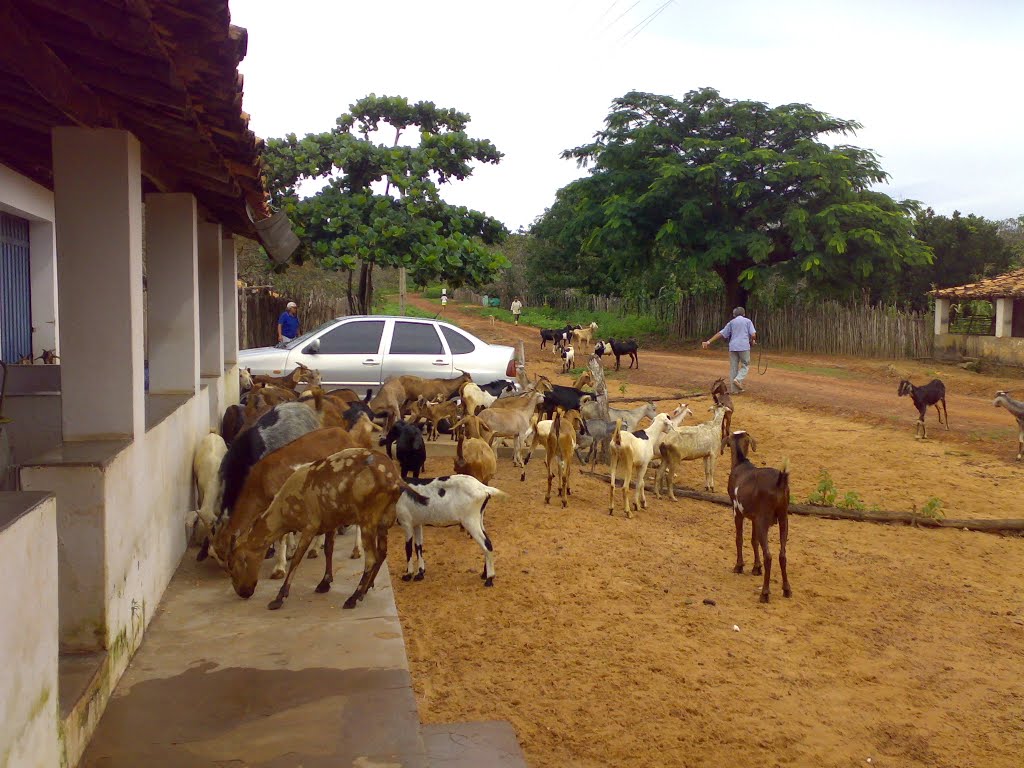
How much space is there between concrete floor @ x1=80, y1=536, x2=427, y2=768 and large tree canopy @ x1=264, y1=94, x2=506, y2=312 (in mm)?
11529

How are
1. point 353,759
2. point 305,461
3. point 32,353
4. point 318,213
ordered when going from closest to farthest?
point 353,759
point 305,461
point 32,353
point 318,213

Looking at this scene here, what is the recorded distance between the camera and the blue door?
973 cm

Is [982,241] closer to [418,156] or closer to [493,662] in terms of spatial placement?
[418,156]

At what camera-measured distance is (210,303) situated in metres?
9.87

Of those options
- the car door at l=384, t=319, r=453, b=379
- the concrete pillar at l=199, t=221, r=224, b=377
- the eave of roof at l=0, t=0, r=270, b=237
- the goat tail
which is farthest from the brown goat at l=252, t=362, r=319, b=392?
the goat tail

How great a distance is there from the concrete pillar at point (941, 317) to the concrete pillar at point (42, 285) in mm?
26280

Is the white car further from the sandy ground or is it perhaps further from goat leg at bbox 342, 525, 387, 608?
goat leg at bbox 342, 525, 387, 608

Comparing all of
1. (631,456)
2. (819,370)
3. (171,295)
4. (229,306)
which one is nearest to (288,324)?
(229,306)

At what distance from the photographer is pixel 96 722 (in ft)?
13.1

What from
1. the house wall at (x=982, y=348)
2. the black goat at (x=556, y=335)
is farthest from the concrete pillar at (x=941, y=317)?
the black goat at (x=556, y=335)

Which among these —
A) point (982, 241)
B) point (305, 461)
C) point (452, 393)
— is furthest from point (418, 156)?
point (982, 241)

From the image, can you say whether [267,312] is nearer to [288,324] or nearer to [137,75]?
[288,324]

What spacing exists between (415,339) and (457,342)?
63 centimetres

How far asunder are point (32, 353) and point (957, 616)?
9812 mm
